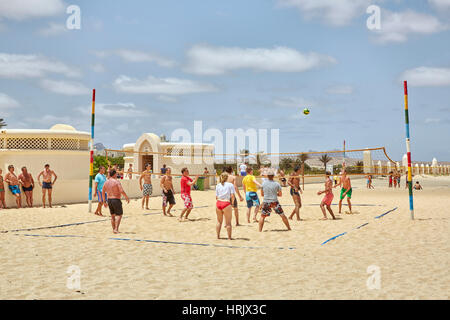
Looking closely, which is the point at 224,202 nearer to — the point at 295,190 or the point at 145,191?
the point at 295,190

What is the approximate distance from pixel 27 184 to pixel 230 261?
9.98 metres

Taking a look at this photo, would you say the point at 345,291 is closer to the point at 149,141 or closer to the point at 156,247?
the point at 156,247

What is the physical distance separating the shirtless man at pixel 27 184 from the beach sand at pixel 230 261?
4094 millimetres

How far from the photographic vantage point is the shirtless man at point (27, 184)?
1332cm

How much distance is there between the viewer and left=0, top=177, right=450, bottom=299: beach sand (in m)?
4.23

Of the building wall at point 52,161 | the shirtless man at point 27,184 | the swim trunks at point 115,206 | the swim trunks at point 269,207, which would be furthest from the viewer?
the building wall at point 52,161

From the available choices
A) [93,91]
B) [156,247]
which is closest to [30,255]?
[156,247]

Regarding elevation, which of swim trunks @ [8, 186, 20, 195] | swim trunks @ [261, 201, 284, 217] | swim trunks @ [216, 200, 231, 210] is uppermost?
swim trunks @ [8, 186, 20, 195]

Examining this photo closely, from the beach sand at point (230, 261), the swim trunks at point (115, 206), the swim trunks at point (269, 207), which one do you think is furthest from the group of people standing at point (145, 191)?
the swim trunks at point (269, 207)

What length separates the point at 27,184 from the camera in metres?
13.4

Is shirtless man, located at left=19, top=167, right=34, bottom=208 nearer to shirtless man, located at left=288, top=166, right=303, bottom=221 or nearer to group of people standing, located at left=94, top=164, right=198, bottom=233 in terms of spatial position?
group of people standing, located at left=94, top=164, right=198, bottom=233

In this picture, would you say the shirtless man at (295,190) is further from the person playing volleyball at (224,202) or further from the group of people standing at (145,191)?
the person playing volleyball at (224,202)

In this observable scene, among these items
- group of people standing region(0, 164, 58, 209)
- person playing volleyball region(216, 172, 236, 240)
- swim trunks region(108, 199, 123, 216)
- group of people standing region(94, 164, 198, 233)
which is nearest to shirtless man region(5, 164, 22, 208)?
group of people standing region(0, 164, 58, 209)

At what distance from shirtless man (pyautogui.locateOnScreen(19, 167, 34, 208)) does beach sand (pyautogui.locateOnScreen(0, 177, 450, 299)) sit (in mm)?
4094
